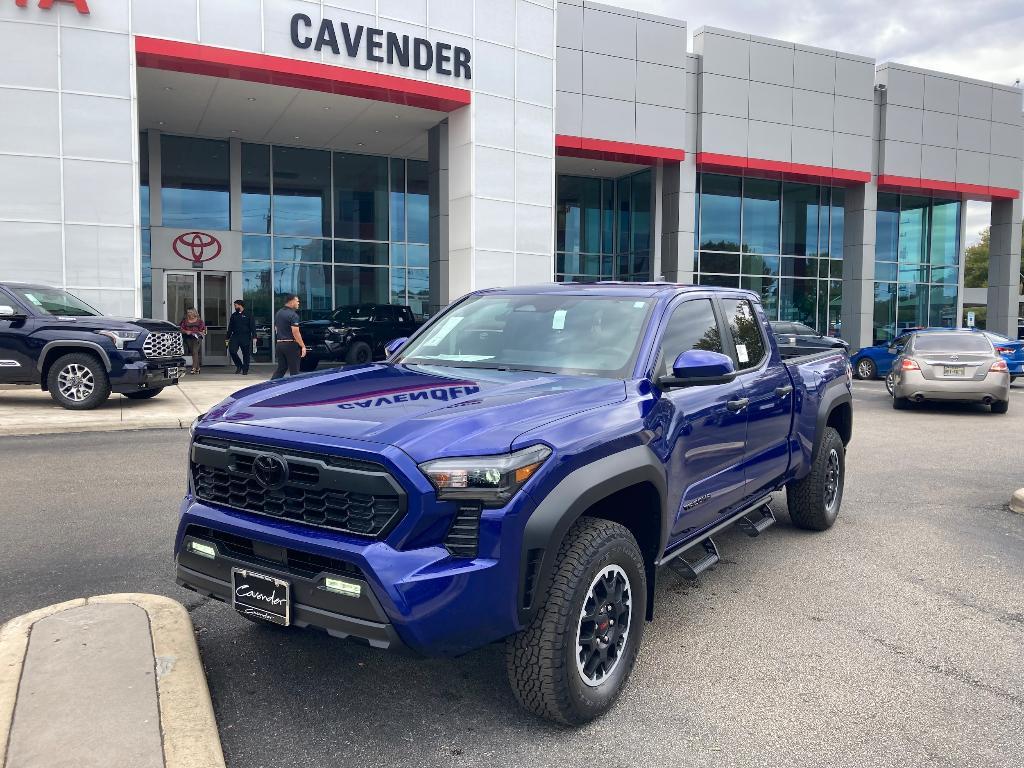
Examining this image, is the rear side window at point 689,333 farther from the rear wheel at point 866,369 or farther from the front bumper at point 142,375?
the rear wheel at point 866,369

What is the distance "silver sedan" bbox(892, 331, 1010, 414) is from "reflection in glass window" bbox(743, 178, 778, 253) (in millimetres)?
17127

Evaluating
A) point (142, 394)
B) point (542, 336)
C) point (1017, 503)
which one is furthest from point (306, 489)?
point (142, 394)

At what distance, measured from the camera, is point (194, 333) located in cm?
2225

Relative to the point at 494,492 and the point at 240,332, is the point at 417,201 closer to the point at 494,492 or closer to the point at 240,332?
the point at 240,332

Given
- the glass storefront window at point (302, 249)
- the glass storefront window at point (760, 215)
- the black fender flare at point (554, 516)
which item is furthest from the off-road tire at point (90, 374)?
the glass storefront window at point (760, 215)

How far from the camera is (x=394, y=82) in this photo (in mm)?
19578

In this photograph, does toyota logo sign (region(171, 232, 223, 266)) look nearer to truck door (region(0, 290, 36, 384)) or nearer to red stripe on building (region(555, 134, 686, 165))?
red stripe on building (region(555, 134, 686, 165))

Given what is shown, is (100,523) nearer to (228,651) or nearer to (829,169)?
(228,651)

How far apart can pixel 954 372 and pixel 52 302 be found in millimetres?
14562

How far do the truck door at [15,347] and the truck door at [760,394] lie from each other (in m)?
10.8

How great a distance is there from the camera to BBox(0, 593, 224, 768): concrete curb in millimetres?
2953

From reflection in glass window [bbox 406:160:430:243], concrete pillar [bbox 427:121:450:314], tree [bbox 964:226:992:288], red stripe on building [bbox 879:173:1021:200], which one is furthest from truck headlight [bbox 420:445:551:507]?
tree [bbox 964:226:992:288]

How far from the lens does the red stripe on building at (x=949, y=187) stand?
3095cm

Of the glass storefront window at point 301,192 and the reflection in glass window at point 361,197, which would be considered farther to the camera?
the reflection in glass window at point 361,197
